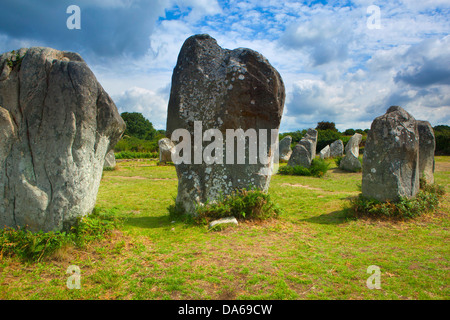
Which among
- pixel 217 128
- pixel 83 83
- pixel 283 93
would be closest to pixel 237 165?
pixel 217 128

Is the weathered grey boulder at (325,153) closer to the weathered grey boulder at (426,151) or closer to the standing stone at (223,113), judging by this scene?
the weathered grey boulder at (426,151)

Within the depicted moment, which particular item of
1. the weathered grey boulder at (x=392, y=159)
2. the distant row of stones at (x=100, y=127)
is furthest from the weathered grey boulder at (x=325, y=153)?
the weathered grey boulder at (x=392, y=159)

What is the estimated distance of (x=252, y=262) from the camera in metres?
4.64

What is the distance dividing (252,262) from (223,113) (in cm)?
362

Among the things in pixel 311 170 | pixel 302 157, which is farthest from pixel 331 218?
pixel 302 157

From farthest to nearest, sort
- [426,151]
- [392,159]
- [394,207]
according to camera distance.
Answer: [426,151] → [392,159] → [394,207]

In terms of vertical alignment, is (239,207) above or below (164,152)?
below

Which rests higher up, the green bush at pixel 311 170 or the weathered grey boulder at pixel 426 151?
the weathered grey boulder at pixel 426 151

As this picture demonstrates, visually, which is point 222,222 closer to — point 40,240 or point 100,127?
point 100,127

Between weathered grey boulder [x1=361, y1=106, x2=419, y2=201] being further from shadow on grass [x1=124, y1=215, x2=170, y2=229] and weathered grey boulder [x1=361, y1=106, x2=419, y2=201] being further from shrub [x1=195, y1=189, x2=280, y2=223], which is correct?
shadow on grass [x1=124, y1=215, x2=170, y2=229]

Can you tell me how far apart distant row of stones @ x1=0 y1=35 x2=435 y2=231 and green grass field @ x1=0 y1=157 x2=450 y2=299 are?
805 millimetres

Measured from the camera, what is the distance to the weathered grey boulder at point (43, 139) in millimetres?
4883

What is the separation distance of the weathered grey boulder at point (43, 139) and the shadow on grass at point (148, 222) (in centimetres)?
183

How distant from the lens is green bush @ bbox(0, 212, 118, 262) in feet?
14.7
